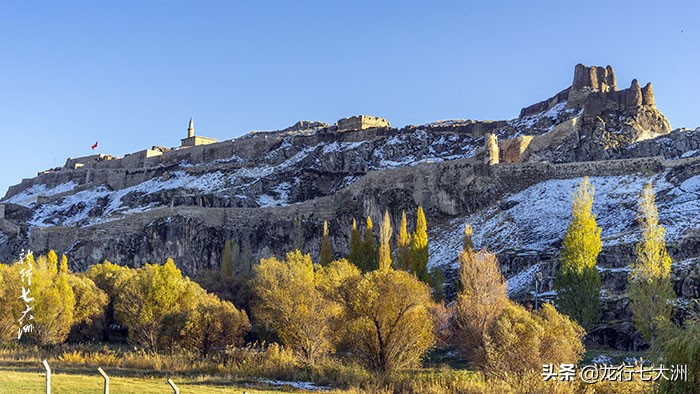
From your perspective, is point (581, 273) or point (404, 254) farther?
point (404, 254)

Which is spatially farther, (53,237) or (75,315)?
(53,237)

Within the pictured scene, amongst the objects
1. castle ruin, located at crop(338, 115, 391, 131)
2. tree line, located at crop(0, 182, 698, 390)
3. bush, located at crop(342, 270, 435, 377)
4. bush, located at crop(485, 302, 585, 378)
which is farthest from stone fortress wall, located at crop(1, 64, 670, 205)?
bush, located at crop(485, 302, 585, 378)

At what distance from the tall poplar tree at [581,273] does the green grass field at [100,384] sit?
17.0 metres

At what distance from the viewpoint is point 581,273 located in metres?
32.9

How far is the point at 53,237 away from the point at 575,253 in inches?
2171

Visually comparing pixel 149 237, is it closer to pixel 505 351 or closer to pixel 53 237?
pixel 53 237

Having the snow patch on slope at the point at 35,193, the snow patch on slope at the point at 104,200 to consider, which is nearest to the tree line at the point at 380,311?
the snow patch on slope at the point at 104,200

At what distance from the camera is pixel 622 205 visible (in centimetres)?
4600

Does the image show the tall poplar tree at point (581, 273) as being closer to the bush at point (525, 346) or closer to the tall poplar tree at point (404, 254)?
the tall poplar tree at point (404, 254)

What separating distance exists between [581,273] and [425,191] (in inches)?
1028

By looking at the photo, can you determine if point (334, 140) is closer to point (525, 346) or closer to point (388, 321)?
point (388, 321)

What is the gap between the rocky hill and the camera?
4378 centimetres

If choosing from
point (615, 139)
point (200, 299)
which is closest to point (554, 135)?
point (615, 139)

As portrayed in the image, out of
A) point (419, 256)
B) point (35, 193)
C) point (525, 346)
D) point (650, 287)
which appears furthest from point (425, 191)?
point (35, 193)
